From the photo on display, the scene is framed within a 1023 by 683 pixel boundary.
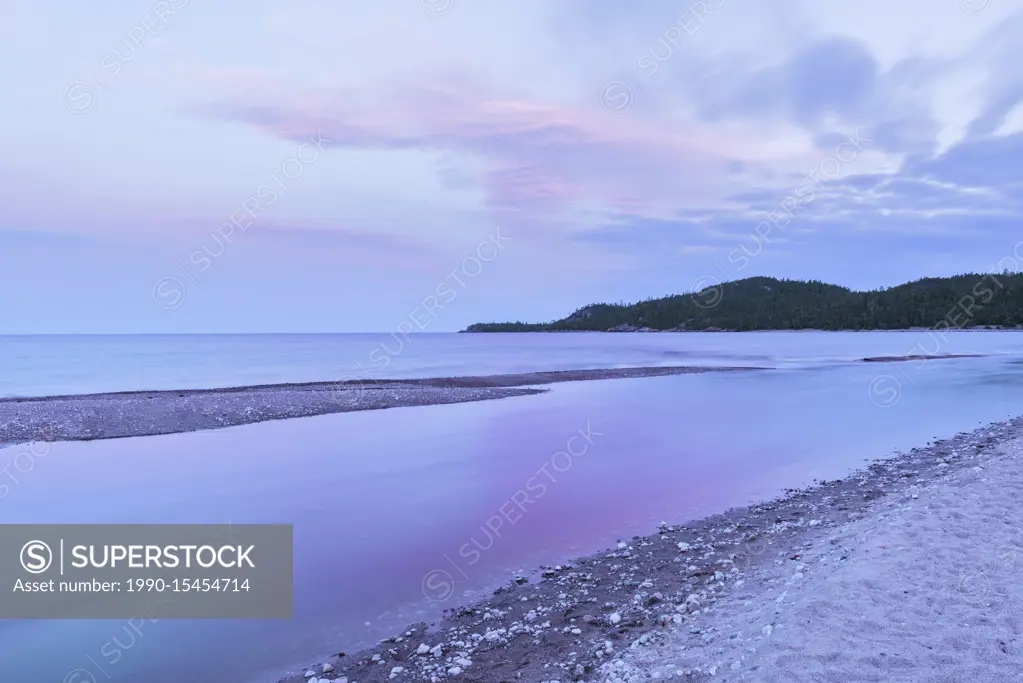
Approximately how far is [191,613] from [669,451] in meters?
14.9

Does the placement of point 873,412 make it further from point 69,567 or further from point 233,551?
point 69,567

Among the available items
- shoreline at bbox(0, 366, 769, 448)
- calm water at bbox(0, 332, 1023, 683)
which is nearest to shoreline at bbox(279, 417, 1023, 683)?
calm water at bbox(0, 332, 1023, 683)

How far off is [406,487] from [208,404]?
63.5 feet

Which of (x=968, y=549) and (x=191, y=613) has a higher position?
(x=968, y=549)

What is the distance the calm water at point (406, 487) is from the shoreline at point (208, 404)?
6.40 feet

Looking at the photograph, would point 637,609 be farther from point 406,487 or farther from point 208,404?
point 208,404

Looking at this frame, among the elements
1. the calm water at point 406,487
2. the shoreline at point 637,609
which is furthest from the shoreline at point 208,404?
the shoreline at point 637,609

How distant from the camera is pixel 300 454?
2044cm

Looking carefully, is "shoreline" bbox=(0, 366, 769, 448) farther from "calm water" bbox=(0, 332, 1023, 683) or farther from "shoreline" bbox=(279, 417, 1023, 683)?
"shoreline" bbox=(279, 417, 1023, 683)

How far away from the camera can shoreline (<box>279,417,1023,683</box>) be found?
6.67 m

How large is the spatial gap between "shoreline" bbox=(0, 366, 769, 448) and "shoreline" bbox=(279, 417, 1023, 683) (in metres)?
21.0

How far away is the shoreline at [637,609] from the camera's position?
667cm

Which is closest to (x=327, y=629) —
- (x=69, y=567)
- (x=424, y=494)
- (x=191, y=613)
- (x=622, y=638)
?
(x=191, y=613)

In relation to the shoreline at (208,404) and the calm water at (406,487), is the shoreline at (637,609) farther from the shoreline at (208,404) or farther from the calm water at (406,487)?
the shoreline at (208,404)
